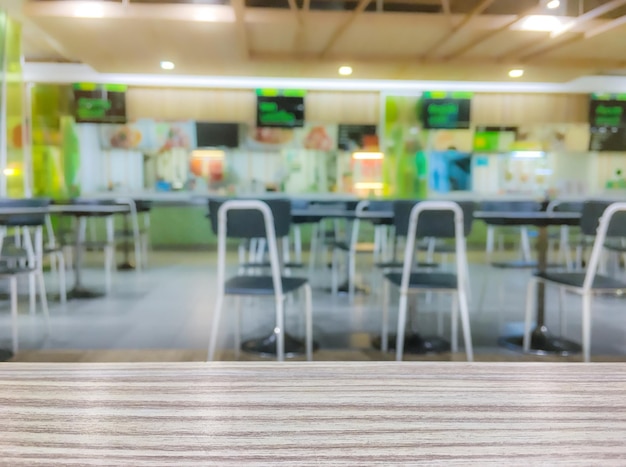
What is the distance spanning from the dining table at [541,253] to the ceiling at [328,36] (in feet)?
8.68

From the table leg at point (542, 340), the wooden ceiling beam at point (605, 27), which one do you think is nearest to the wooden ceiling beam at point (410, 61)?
the wooden ceiling beam at point (605, 27)

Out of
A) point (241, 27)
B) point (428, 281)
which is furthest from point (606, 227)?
point (241, 27)

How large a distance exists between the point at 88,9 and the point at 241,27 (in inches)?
57.5

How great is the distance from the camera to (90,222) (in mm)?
8180

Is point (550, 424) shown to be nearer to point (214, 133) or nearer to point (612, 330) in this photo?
point (612, 330)

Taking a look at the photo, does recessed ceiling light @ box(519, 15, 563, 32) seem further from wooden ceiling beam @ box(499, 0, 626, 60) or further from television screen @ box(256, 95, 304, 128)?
television screen @ box(256, 95, 304, 128)

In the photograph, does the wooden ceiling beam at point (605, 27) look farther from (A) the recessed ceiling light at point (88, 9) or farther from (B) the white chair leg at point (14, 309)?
(B) the white chair leg at point (14, 309)

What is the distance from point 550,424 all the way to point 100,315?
14.0 feet

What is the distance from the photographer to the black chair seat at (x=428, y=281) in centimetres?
285

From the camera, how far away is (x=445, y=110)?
28.8 ft

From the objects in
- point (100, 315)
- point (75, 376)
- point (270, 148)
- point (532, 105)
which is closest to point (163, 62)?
point (270, 148)

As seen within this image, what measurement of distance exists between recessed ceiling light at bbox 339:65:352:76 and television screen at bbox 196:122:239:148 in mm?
1839

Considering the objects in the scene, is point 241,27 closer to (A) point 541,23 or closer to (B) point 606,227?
(A) point 541,23

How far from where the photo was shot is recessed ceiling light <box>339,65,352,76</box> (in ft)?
25.0
